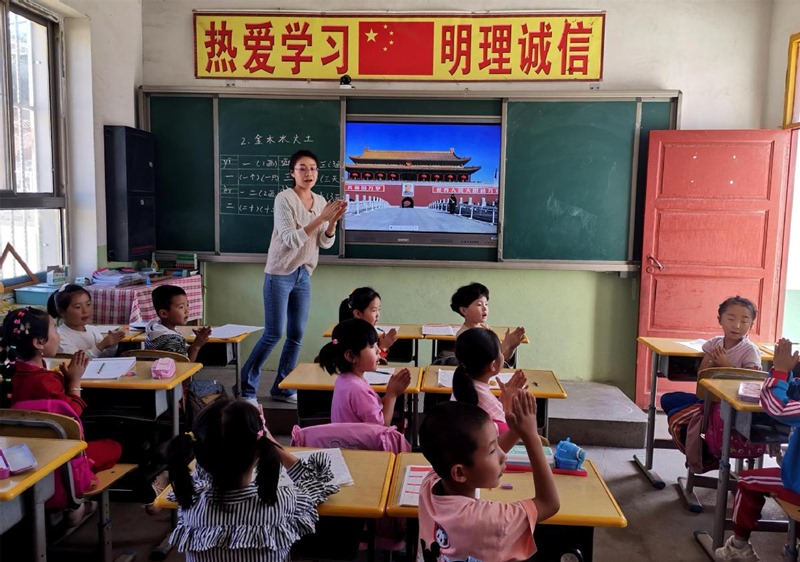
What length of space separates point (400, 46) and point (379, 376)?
115 inches

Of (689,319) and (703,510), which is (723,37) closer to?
(689,319)

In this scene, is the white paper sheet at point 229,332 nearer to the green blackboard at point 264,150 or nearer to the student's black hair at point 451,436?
the green blackboard at point 264,150

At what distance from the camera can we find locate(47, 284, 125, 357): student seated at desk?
3.13 m

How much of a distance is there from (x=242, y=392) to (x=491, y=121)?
104 inches

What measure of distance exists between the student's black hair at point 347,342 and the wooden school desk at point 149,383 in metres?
0.73

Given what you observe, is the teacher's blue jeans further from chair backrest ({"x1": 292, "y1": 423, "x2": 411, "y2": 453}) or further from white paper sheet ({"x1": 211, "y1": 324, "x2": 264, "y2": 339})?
chair backrest ({"x1": 292, "y1": 423, "x2": 411, "y2": 453})

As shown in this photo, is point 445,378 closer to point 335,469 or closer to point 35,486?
point 335,469

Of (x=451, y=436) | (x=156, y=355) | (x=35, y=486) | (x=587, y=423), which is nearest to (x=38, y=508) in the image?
(x=35, y=486)

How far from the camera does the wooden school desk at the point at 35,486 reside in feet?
5.31

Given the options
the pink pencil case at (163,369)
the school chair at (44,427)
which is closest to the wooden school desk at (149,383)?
the pink pencil case at (163,369)

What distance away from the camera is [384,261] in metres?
5.00

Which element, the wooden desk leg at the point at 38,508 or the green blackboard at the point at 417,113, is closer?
the wooden desk leg at the point at 38,508

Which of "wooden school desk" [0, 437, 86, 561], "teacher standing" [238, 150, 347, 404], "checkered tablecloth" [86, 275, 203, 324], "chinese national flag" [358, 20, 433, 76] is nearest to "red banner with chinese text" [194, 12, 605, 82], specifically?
"chinese national flag" [358, 20, 433, 76]

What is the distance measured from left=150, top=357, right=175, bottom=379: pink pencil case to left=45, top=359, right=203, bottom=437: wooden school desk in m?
0.02
